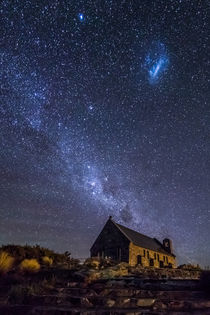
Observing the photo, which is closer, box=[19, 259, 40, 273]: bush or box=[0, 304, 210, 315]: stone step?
box=[0, 304, 210, 315]: stone step

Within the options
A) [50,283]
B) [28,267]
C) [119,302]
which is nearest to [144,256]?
[28,267]

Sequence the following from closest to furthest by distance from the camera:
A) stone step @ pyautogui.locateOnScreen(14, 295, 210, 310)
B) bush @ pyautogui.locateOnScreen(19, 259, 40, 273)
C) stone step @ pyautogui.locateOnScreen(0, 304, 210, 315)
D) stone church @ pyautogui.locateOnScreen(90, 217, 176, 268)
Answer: stone step @ pyautogui.locateOnScreen(0, 304, 210, 315), stone step @ pyautogui.locateOnScreen(14, 295, 210, 310), bush @ pyautogui.locateOnScreen(19, 259, 40, 273), stone church @ pyautogui.locateOnScreen(90, 217, 176, 268)

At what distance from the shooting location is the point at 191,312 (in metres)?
6.47

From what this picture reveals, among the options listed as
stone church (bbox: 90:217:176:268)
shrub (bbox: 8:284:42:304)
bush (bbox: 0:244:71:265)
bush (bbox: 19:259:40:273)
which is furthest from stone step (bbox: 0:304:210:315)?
stone church (bbox: 90:217:176:268)

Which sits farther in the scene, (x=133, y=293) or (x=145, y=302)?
(x=133, y=293)

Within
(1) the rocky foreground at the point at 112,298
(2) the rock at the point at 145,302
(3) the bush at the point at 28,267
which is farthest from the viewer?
(3) the bush at the point at 28,267

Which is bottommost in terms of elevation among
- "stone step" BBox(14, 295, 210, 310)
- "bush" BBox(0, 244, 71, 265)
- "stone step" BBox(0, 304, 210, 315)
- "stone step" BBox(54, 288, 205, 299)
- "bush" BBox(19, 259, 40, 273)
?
"stone step" BBox(0, 304, 210, 315)

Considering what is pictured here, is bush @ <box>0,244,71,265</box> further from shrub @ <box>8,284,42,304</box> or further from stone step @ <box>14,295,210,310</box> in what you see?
stone step @ <box>14,295,210,310</box>

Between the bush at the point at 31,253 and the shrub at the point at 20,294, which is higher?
the bush at the point at 31,253

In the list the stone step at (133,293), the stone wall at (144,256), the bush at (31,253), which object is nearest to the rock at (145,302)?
the stone step at (133,293)

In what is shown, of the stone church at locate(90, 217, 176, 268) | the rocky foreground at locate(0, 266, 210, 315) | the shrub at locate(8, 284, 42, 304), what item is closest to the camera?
the rocky foreground at locate(0, 266, 210, 315)

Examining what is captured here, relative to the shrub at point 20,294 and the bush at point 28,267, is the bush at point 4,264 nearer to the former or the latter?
the bush at point 28,267

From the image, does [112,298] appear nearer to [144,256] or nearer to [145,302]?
[145,302]

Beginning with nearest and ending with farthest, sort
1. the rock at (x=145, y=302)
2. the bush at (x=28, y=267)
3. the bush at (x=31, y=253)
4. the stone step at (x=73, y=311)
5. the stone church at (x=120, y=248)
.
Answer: the stone step at (x=73, y=311) → the rock at (x=145, y=302) → the bush at (x=28, y=267) → the bush at (x=31, y=253) → the stone church at (x=120, y=248)
